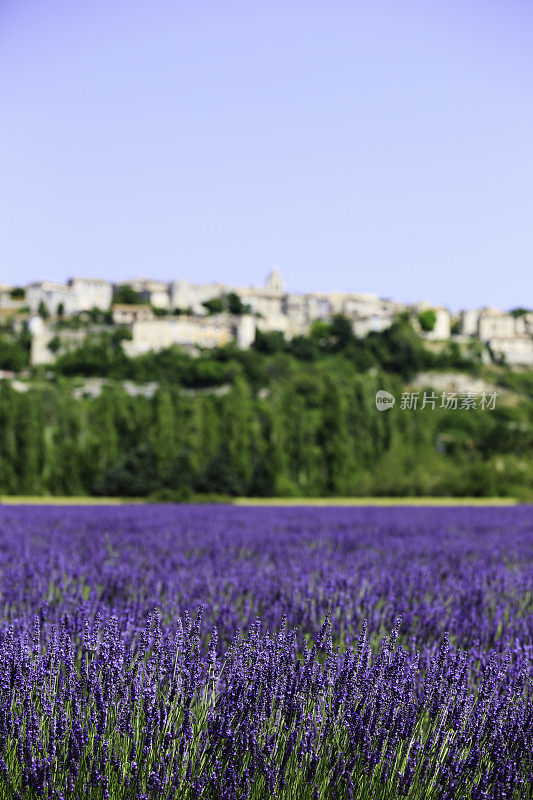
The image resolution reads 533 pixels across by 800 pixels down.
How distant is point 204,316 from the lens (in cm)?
10412

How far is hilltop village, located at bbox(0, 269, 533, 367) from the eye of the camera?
87.4m

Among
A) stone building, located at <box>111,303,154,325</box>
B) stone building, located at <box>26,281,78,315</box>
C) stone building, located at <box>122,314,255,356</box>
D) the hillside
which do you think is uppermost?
stone building, located at <box>26,281,78,315</box>

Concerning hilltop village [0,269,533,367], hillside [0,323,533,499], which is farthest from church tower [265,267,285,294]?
hillside [0,323,533,499]

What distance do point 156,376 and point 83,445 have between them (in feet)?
138

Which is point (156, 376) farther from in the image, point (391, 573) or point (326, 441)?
point (391, 573)

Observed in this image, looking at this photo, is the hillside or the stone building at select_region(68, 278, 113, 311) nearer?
the hillside

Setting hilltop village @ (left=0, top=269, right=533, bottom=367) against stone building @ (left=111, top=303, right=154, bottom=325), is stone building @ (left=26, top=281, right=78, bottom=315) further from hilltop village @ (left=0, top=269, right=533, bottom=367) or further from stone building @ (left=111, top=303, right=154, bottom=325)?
stone building @ (left=111, top=303, right=154, bottom=325)

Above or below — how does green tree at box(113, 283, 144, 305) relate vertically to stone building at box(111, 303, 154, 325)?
above

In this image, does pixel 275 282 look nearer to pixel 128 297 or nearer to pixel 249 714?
pixel 128 297

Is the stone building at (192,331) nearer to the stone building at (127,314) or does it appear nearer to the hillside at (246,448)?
the stone building at (127,314)

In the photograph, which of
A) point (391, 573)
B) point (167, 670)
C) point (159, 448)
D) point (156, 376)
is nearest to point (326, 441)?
point (159, 448)

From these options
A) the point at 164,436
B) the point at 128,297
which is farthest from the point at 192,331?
the point at 164,436

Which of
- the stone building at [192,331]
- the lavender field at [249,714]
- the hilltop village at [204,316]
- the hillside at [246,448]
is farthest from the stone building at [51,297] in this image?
the lavender field at [249,714]

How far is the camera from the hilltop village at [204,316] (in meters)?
87.4
